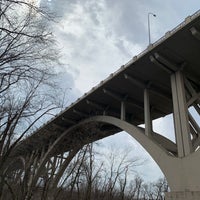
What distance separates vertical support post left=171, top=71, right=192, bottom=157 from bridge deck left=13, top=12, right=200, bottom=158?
121 cm

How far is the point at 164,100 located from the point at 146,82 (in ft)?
9.00

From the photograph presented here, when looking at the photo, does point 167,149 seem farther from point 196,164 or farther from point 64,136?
point 64,136

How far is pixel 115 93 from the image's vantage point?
2325 cm

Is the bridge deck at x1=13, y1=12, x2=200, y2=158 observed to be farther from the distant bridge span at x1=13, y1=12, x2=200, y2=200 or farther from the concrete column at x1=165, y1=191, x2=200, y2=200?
the concrete column at x1=165, y1=191, x2=200, y2=200

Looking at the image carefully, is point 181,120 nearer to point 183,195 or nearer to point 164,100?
point 183,195

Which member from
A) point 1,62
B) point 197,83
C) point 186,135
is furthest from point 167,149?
point 1,62

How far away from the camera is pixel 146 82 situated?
20906 millimetres

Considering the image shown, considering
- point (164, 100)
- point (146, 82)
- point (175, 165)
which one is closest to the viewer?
point (175, 165)

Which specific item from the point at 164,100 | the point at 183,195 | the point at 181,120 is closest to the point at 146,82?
the point at 164,100

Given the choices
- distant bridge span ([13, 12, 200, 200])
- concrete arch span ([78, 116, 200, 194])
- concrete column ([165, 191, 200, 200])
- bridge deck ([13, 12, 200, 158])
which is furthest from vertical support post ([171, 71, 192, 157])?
concrete column ([165, 191, 200, 200])

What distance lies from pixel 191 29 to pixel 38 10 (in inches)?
431

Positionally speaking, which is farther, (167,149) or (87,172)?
(87,172)

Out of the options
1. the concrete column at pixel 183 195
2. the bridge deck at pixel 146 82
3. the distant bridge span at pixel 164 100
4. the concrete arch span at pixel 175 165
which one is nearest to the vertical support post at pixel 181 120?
the distant bridge span at pixel 164 100

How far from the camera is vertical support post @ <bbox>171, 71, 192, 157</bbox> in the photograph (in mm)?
15742
